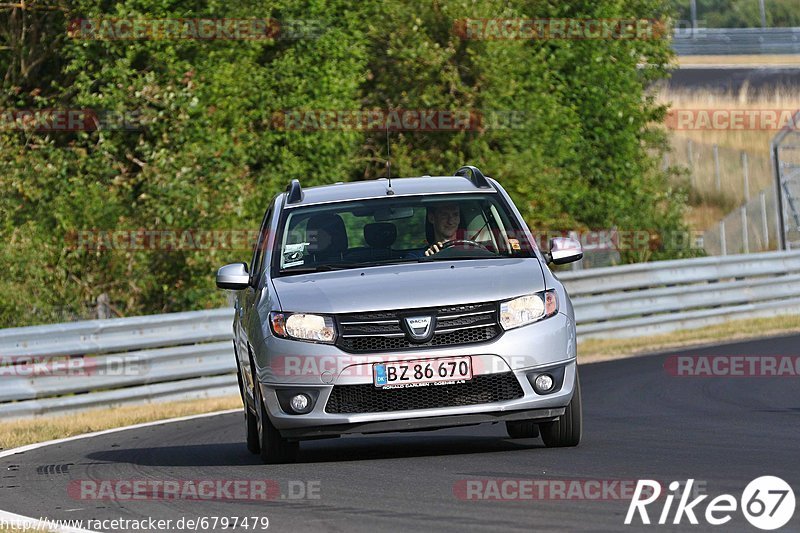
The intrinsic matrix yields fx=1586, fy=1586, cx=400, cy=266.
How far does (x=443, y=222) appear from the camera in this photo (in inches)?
387

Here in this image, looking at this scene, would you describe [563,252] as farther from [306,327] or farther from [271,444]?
[271,444]

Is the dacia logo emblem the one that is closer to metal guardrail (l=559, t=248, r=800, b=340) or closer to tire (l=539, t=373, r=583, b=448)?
tire (l=539, t=373, r=583, b=448)

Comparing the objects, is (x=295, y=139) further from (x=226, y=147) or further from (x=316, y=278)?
(x=316, y=278)

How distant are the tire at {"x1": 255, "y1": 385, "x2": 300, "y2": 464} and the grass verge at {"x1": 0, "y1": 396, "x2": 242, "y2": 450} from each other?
3595 millimetres

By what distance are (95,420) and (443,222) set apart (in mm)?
5917

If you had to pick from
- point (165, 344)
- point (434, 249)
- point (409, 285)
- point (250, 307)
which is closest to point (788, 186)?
point (165, 344)

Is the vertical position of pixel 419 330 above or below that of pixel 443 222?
below

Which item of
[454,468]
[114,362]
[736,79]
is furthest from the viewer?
[736,79]

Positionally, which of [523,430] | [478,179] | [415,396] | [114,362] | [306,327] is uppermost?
[478,179]

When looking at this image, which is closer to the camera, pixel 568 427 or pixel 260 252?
pixel 568 427

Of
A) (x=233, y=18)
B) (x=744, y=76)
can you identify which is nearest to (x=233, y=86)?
(x=233, y=18)

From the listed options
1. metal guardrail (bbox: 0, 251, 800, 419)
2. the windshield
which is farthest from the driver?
metal guardrail (bbox: 0, 251, 800, 419)

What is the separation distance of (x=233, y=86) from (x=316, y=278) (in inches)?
653

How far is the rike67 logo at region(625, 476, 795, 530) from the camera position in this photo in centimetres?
619
